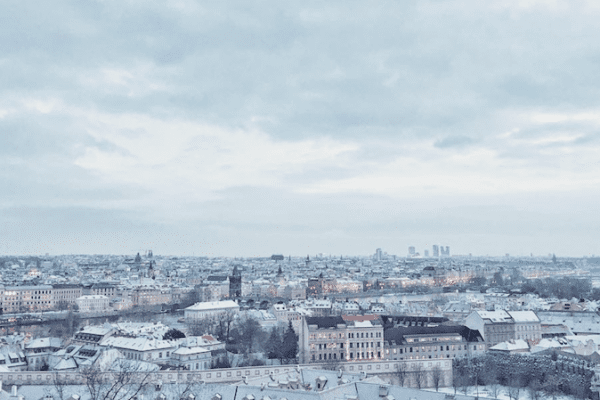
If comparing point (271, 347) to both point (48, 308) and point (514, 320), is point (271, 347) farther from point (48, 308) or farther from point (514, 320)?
point (48, 308)

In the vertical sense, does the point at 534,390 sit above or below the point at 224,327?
below

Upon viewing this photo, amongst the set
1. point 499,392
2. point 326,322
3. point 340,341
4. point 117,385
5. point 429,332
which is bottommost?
point 499,392

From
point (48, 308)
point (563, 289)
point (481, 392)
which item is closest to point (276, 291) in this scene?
point (48, 308)

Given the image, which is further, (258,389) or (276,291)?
(276,291)

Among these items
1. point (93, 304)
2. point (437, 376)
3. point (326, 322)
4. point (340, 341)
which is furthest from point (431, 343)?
point (93, 304)

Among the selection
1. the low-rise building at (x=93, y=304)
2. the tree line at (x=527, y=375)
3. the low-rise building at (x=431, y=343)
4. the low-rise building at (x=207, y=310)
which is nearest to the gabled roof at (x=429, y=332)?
the low-rise building at (x=431, y=343)

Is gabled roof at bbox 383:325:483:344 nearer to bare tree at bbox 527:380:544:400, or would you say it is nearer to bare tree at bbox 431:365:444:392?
bare tree at bbox 431:365:444:392

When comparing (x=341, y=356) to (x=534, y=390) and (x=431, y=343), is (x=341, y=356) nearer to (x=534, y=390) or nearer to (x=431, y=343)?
(x=431, y=343)
